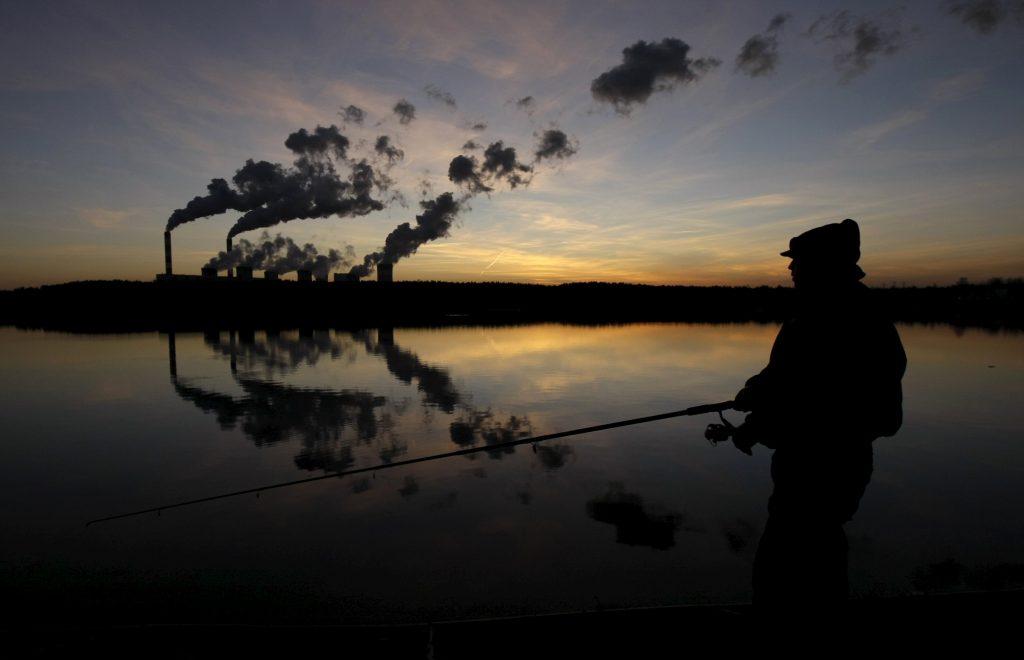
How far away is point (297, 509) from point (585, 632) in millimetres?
5675

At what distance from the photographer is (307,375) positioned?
2312cm

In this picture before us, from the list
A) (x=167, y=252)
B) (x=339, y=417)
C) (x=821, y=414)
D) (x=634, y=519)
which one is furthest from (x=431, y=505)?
(x=167, y=252)

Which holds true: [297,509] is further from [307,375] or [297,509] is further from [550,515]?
[307,375]

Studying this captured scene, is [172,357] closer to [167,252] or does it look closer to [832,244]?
[832,244]

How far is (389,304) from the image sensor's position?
129250mm

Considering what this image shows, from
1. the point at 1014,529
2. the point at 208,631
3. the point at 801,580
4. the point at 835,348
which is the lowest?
the point at 1014,529

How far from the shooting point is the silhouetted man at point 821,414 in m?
2.95

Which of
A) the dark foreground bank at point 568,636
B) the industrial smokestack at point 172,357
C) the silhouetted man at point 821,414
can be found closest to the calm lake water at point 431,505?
the dark foreground bank at point 568,636

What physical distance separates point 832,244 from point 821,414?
1000 mm

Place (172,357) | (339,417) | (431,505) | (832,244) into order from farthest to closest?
(172,357) < (339,417) < (431,505) < (832,244)

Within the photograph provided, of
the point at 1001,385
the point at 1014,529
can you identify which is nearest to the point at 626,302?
the point at 1001,385

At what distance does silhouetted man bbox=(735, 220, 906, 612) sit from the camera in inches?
116

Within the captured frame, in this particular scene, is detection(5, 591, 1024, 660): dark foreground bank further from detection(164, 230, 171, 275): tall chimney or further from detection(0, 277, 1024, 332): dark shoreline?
detection(164, 230, 171, 275): tall chimney

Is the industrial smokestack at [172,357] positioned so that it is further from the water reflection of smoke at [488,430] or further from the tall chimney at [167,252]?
the tall chimney at [167,252]
